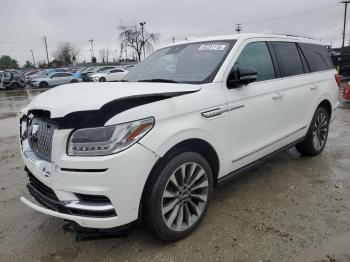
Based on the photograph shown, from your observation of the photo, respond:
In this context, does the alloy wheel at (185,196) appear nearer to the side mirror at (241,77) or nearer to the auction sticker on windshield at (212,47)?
the side mirror at (241,77)

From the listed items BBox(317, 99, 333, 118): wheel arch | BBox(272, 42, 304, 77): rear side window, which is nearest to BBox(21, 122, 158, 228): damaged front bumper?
BBox(272, 42, 304, 77): rear side window

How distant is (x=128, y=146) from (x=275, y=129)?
7.60ft

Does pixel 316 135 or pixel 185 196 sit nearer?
pixel 185 196

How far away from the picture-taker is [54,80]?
109 ft

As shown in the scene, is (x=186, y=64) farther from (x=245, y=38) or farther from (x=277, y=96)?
(x=277, y=96)

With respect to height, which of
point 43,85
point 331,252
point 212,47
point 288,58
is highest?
point 212,47

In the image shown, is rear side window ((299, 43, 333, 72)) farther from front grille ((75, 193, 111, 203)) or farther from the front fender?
front grille ((75, 193, 111, 203))

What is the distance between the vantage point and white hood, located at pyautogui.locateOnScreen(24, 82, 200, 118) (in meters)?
2.69

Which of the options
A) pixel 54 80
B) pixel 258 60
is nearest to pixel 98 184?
pixel 258 60

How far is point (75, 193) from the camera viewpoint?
8.89ft

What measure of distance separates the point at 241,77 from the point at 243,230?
1533 mm

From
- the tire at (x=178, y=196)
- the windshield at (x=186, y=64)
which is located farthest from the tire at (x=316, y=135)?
the tire at (x=178, y=196)

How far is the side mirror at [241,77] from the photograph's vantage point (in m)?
3.54

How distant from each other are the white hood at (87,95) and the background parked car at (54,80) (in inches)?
1198
